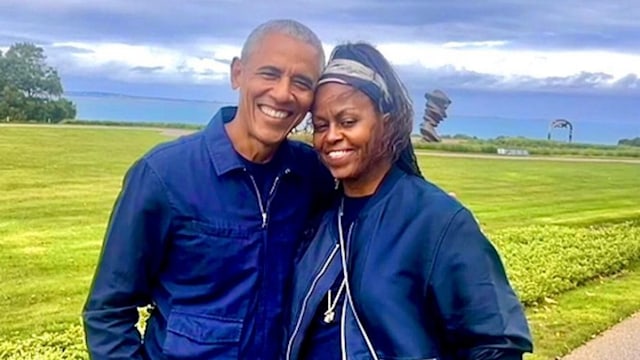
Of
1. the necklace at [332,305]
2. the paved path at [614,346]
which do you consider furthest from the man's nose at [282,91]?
the paved path at [614,346]

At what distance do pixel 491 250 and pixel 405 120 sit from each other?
1.10 ft

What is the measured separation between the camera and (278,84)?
1826 millimetres

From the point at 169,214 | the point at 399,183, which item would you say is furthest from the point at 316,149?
the point at 169,214

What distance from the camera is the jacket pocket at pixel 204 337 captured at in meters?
1.81

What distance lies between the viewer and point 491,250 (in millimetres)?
1721

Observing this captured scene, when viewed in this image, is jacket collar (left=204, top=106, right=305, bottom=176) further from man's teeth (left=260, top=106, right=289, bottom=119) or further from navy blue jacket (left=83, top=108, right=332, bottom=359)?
man's teeth (left=260, top=106, right=289, bottom=119)

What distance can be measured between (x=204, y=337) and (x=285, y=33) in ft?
2.23

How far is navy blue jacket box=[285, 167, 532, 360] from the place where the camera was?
1684 millimetres

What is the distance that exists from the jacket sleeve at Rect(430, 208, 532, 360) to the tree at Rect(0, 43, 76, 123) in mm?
5063

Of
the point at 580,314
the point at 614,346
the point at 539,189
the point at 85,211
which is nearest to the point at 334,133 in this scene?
the point at 614,346

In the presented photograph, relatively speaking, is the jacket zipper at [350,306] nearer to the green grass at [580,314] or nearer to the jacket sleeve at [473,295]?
the jacket sleeve at [473,295]

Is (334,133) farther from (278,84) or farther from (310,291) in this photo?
(310,291)

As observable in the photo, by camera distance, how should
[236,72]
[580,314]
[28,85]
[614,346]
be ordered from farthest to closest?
1. [28,85]
2. [580,314]
3. [614,346]
4. [236,72]

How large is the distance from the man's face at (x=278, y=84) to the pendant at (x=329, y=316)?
39 cm
